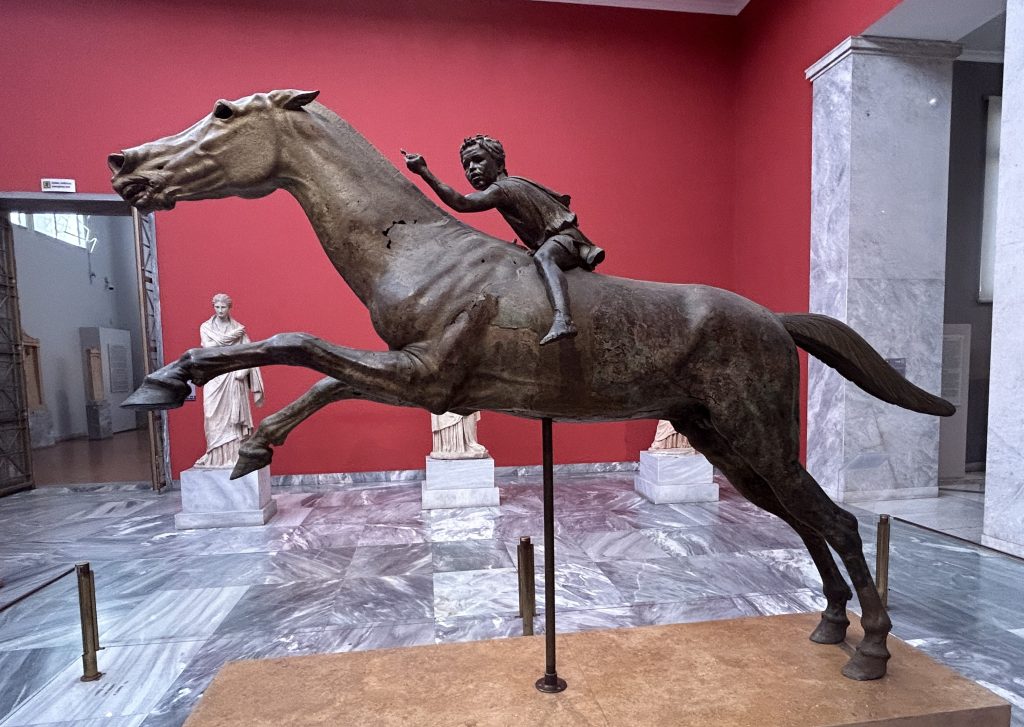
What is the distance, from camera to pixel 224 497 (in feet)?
20.5

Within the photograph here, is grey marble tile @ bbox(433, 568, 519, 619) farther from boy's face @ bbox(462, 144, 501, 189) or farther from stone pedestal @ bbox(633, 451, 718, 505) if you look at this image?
boy's face @ bbox(462, 144, 501, 189)

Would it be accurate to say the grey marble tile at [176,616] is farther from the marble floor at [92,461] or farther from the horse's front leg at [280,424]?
the marble floor at [92,461]

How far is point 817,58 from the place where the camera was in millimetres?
6750

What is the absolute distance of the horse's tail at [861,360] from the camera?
2.43m

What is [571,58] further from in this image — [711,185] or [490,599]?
[490,599]

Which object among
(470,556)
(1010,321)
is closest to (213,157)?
(470,556)

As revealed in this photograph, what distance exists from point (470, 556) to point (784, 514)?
307 cm

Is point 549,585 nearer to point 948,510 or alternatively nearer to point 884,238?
point 948,510

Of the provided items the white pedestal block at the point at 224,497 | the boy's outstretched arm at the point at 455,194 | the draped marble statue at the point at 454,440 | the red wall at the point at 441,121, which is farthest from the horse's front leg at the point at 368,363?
the red wall at the point at 441,121

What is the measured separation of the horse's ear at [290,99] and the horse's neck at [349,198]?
0.07 meters

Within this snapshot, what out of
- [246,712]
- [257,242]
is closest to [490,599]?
[246,712]

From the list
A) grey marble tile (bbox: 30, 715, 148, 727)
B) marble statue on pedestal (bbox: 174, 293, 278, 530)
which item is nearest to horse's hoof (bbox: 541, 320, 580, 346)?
grey marble tile (bbox: 30, 715, 148, 727)

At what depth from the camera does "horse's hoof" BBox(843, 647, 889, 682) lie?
2.31 metres

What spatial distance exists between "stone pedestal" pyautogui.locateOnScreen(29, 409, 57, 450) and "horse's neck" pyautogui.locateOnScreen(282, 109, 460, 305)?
12.2 meters
